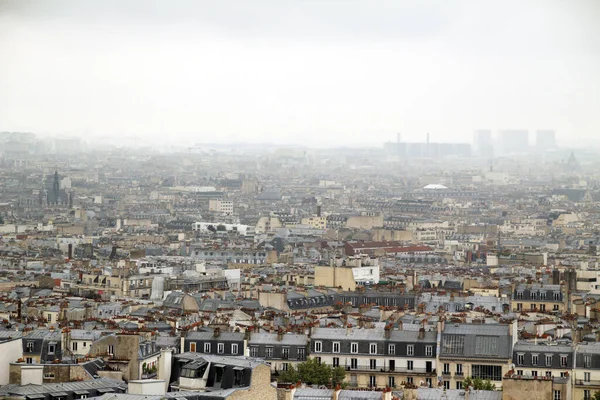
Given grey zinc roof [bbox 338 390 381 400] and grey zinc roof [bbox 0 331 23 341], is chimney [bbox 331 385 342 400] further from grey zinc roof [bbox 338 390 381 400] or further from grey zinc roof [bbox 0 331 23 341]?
grey zinc roof [bbox 0 331 23 341]

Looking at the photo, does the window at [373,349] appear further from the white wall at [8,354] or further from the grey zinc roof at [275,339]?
the white wall at [8,354]

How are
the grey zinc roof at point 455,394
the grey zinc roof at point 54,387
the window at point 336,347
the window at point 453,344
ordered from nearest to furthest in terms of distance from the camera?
the grey zinc roof at point 54,387 → the grey zinc roof at point 455,394 → the window at point 453,344 → the window at point 336,347

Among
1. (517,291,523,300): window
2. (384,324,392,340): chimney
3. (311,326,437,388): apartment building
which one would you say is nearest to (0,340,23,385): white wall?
(311,326,437,388): apartment building

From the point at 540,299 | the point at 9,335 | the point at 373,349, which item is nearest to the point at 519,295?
the point at 540,299

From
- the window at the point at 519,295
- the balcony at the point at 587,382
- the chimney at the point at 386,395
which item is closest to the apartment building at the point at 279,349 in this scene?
the balcony at the point at 587,382

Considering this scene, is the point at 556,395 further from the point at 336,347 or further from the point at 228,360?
the point at 336,347

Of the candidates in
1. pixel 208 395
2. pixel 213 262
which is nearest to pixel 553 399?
pixel 208 395
